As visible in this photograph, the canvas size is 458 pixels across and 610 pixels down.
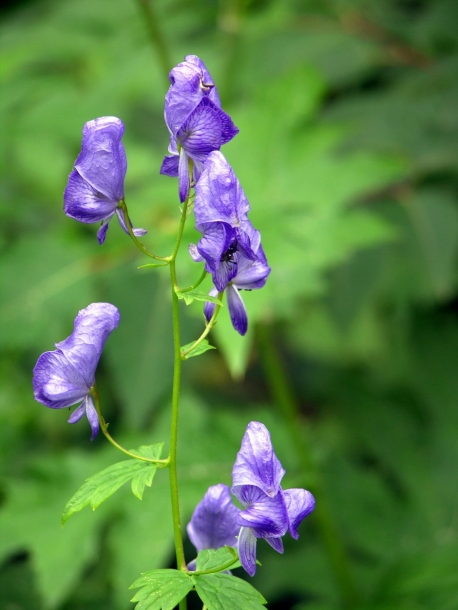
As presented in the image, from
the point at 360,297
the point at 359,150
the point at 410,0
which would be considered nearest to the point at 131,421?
the point at 360,297

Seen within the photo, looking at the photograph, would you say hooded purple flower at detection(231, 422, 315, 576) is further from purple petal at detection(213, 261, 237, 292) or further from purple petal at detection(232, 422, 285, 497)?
purple petal at detection(213, 261, 237, 292)

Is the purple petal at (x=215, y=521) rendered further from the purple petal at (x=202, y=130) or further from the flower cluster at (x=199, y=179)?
the purple petal at (x=202, y=130)

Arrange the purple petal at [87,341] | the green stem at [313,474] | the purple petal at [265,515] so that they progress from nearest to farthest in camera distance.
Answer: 1. the purple petal at [265,515]
2. the purple petal at [87,341]
3. the green stem at [313,474]

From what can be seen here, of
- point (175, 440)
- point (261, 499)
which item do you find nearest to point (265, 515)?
point (261, 499)

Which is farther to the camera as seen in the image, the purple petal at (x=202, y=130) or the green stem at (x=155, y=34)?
the green stem at (x=155, y=34)

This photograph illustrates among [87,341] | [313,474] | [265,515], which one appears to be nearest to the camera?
[265,515]

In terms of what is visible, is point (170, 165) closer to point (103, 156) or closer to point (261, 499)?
point (103, 156)

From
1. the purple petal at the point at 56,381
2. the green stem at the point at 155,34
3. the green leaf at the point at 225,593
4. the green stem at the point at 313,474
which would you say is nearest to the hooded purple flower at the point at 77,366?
the purple petal at the point at 56,381

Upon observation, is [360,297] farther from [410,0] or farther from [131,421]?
[410,0]
